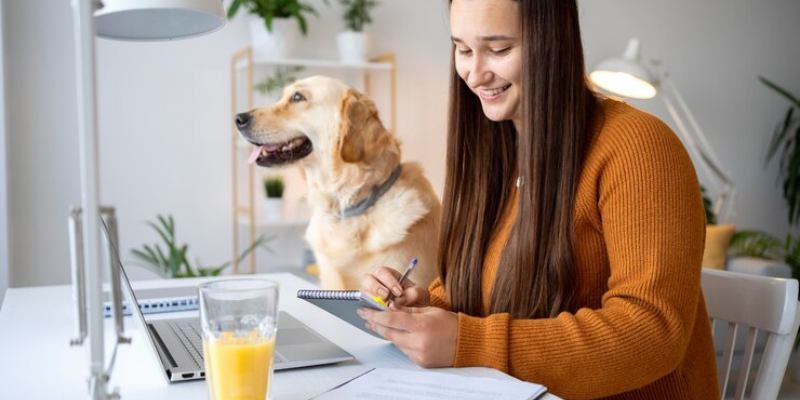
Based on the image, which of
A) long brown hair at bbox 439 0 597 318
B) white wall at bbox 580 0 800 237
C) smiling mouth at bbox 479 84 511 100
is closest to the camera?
long brown hair at bbox 439 0 597 318

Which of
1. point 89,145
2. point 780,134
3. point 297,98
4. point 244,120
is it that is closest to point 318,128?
point 297,98

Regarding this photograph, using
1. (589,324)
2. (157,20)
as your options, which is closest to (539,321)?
(589,324)

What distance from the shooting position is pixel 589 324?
0.93 meters

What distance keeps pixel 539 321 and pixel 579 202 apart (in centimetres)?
21

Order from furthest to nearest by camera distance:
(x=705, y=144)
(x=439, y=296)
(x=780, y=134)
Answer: (x=780, y=134) < (x=705, y=144) < (x=439, y=296)

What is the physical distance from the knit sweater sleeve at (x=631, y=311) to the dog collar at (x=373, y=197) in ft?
3.22

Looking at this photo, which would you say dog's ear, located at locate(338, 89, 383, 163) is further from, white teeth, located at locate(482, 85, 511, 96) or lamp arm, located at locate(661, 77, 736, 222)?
lamp arm, located at locate(661, 77, 736, 222)

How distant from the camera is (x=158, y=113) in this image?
328 centimetres

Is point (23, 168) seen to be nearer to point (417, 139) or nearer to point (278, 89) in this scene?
point (278, 89)

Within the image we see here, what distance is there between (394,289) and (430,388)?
1.08ft

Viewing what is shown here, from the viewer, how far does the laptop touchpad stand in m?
0.99

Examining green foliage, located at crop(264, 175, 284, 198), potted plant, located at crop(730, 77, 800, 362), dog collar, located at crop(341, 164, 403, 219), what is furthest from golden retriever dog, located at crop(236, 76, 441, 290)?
potted plant, located at crop(730, 77, 800, 362)

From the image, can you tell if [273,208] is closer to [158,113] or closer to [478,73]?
[158,113]

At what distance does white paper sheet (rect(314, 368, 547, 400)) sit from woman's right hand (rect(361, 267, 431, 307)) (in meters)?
0.27
